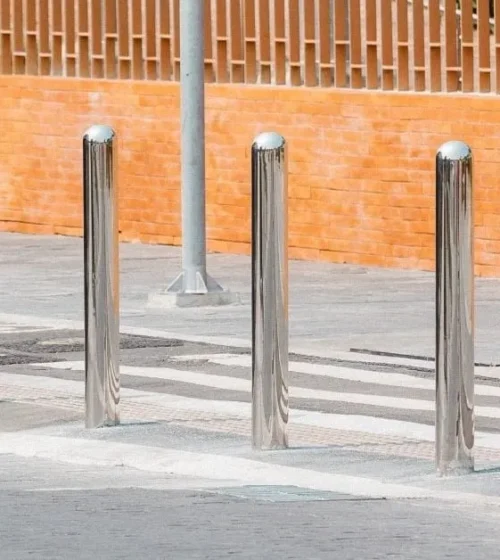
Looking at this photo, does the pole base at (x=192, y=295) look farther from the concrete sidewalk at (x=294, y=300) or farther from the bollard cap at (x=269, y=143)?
the bollard cap at (x=269, y=143)

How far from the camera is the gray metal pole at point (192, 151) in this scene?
56.4 ft

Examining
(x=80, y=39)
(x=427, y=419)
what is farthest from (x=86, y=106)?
(x=427, y=419)

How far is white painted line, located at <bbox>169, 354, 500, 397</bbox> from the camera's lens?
1249cm

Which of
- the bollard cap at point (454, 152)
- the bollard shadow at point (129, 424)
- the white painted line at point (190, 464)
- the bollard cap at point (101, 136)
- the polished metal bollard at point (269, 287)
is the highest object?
the bollard cap at point (454, 152)

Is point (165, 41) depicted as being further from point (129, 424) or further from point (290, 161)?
point (129, 424)

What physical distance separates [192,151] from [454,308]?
816cm

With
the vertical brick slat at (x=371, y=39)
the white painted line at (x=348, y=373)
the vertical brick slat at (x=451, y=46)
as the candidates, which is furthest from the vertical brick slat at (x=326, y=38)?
the white painted line at (x=348, y=373)

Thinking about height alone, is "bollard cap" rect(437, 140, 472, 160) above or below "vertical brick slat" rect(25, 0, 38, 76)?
above

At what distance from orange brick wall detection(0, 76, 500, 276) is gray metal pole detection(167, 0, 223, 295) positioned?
8.86 feet

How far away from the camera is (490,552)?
25.4 ft

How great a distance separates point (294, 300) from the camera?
17.4 m

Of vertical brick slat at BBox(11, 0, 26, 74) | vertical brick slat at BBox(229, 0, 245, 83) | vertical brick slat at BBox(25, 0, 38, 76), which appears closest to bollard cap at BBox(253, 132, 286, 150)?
vertical brick slat at BBox(229, 0, 245, 83)

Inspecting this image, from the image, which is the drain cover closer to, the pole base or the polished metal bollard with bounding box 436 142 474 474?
the polished metal bollard with bounding box 436 142 474 474

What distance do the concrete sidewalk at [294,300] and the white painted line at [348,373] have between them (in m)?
0.62
